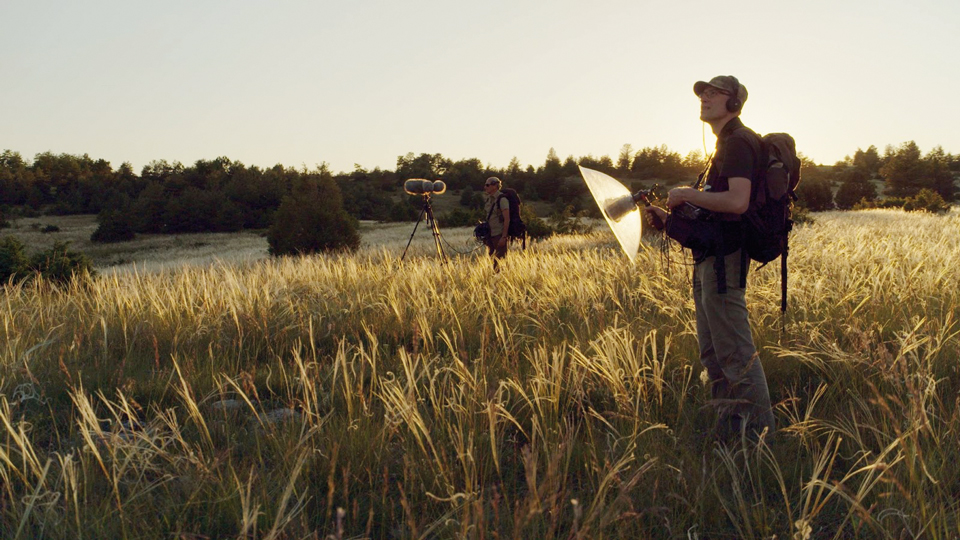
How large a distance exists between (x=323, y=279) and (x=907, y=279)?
590 cm

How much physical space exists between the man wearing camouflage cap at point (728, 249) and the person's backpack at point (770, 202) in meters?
0.04

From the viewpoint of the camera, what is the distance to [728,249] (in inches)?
111

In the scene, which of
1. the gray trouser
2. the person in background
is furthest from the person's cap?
the person in background

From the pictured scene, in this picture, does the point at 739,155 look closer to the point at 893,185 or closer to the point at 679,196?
the point at 679,196

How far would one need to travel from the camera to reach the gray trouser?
2.80m

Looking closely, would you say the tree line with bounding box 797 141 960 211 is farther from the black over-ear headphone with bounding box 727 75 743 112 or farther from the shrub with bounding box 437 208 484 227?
the black over-ear headphone with bounding box 727 75 743 112

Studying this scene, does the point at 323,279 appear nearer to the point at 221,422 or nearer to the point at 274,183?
the point at 221,422

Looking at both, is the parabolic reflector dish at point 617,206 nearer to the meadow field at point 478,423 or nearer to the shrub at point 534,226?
the meadow field at point 478,423

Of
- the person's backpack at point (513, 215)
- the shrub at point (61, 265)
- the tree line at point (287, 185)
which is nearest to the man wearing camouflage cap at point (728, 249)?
the person's backpack at point (513, 215)

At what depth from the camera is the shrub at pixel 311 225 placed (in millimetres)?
22703

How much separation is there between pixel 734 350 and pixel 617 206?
919 mm

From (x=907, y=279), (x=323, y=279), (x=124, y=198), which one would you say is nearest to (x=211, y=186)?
(x=124, y=198)

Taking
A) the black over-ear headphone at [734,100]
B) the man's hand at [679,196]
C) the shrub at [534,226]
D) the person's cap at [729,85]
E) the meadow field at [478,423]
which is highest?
the person's cap at [729,85]

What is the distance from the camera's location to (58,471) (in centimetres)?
242
